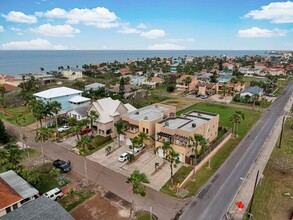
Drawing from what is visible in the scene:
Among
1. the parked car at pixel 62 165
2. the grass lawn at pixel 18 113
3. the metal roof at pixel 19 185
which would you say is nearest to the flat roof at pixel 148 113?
the parked car at pixel 62 165

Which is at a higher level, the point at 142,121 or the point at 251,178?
the point at 142,121

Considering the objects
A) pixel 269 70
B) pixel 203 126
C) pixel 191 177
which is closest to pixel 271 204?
pixel 191 177

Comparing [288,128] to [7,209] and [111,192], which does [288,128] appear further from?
[7,209]

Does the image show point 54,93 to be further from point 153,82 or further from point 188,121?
point 153,82

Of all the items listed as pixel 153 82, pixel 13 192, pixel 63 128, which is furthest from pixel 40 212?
pixel 153 82

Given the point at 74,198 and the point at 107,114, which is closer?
the point at 74,198

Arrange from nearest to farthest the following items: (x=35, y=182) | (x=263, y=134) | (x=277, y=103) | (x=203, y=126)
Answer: (x=35, y=182) < (x=203, y=126) < (x=263, y=134) < (x=277, y=103)

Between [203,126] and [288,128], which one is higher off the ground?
[203,126]
